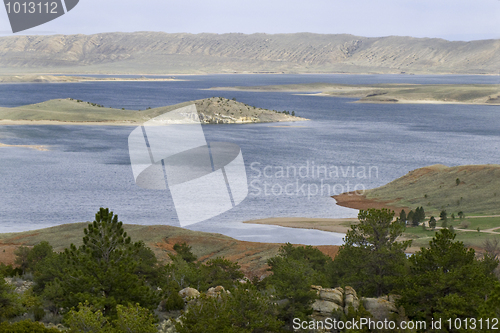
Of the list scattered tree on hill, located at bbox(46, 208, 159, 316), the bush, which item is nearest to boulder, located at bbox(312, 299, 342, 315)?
scattered tree on hill, located at bbox(46, 208, 159, 316)

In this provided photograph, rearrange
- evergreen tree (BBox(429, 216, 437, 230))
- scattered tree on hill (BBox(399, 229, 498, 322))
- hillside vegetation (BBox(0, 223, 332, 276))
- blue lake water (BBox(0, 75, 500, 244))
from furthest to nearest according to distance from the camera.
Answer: blue lake water (BBox(0, 75, 500, 244)) < evergreen tree (BBox(429, 216, 437, 230)) < hillside vegetation (BBox(0, 223, 332, 276)) < scattered tree on hill (BBox(399, 229, 498, 322))

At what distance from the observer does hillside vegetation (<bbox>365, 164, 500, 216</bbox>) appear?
4178 cm

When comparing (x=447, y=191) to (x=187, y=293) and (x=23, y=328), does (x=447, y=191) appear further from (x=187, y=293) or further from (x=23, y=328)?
(x=23, y=328)

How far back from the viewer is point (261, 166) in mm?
63250

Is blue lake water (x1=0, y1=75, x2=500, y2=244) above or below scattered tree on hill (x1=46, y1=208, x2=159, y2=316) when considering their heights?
A: below

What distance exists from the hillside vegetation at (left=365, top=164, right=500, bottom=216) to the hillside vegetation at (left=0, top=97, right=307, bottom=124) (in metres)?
67.6

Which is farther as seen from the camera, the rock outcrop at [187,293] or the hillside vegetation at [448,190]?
the hillside vegetation at [448,190]

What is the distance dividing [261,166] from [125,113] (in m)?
60.9

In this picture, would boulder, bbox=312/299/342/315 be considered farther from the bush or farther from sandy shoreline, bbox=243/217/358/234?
sandy shoreline, bbox=243/217/358/234

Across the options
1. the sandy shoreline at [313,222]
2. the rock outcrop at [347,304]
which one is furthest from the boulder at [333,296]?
the sandy shoreline at [313,222]

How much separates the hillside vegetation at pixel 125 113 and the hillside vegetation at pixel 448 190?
67591 mm

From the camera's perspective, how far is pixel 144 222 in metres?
38.6

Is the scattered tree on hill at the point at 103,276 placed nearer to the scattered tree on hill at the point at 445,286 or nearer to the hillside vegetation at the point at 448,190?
the scattered tree on hill at the point at 445,286

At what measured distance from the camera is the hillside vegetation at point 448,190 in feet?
137
